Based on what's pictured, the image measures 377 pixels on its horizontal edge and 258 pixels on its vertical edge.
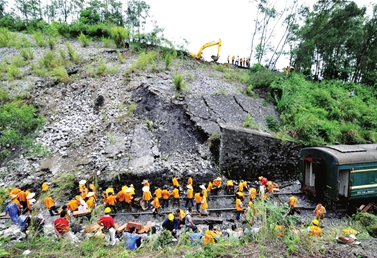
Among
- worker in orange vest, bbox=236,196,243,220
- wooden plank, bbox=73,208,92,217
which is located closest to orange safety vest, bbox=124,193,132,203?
wooden plank, bbox=73,208,92,217

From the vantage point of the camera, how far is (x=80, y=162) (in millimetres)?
9898

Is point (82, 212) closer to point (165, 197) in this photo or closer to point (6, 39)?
point (165, 197)

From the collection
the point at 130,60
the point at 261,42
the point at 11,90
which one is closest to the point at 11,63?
the point at 11,90

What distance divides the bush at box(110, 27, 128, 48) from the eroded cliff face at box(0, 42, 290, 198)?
11.1 feet

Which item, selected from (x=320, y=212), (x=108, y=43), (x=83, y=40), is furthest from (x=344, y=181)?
(x=83, y=40)

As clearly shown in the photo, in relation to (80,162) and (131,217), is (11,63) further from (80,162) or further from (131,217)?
(131,217)

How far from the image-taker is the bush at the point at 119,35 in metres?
17.8

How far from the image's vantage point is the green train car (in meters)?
8.23

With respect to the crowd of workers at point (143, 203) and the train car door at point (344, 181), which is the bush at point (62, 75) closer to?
the crowd of workers at point (143, 203)

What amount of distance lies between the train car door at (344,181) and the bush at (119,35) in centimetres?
1637

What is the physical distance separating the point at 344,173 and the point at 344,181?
0.29 meters

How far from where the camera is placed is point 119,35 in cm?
1791

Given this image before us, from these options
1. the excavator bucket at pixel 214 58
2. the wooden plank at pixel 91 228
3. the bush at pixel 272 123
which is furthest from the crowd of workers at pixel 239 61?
the wooden plank at pixel 91 228

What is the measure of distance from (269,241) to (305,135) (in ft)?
28.1
